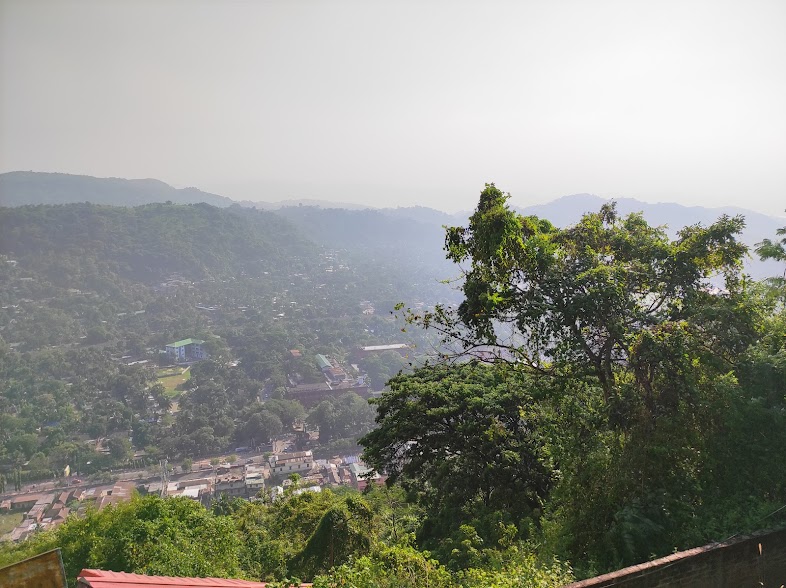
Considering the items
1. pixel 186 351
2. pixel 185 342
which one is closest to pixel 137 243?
pixel 185 342

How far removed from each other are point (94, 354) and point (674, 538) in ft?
167

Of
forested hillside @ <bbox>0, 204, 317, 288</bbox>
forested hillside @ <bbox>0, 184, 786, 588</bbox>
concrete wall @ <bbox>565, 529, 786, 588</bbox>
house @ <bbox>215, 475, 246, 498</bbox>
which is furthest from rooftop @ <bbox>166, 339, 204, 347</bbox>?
concrete wall @ <bbox>565, 529, 786, 588</bbox>

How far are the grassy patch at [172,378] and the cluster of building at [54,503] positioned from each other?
48.5 feet

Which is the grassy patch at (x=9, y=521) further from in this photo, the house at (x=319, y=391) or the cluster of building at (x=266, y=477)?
the house at (x=319, y=391)

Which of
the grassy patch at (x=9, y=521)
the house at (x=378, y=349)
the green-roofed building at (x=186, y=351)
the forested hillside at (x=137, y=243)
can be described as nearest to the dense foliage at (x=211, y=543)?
the grassy patch at (x=9, y=521)

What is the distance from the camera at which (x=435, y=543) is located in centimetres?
655

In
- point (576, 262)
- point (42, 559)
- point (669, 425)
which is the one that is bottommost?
point (669, 425)

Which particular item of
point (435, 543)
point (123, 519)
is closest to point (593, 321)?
point (435, 543)

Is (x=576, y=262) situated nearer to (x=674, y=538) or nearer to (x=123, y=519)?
(x=674, y=538)

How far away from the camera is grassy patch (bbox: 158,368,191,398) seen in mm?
42362

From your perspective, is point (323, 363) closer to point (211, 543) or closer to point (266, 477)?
point (266, 477)

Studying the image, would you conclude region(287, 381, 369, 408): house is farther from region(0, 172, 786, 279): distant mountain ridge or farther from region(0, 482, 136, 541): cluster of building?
region(0, 172, 786, 279): distant mountain ridge

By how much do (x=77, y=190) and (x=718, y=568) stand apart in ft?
502

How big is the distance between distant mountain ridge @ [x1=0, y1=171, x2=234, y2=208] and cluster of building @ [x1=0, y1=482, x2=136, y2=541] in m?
91.9
